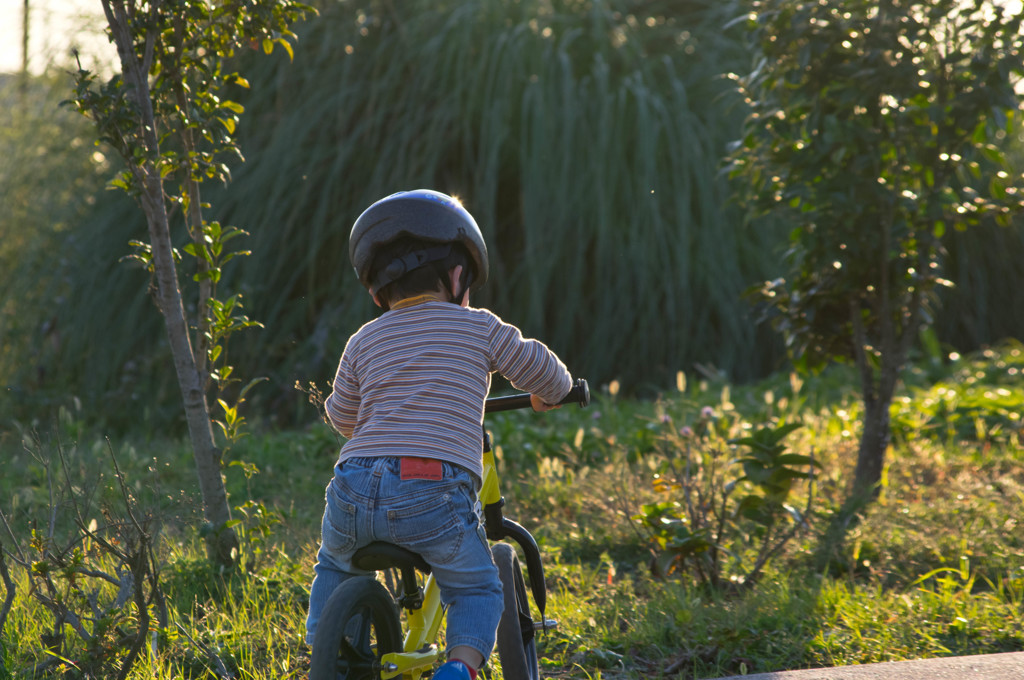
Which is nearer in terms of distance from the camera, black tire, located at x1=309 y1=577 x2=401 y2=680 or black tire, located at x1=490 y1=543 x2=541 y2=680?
black tire, located at x1=309 y1=577 x2=401 y2=680

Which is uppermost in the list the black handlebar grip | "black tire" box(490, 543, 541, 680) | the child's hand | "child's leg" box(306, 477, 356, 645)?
the black handlebar grip

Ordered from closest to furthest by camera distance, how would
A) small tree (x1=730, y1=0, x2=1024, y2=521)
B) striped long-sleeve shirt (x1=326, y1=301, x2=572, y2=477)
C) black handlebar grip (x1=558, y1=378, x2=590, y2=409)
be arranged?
1. striped long-sleeve shirt (x1=326, y1=301, x2=572, y2=477)
2. black handlebar grip (x1=558, y1=378, x2=590, y2=409)
3. small tree (x1=730, y1=0, x2=1024, y2=521)

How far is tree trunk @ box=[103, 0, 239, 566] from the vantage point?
9.78 feet

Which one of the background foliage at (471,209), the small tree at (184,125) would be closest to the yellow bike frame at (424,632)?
the small tree at (184,125)

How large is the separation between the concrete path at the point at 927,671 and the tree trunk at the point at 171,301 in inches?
67.8

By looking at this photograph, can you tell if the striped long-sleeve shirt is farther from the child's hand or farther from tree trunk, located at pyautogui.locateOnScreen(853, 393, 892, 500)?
tree trunk, located at pyautogui.locateOnScreen(853, 393, 892, 500)

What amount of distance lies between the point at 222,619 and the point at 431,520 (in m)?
1.25

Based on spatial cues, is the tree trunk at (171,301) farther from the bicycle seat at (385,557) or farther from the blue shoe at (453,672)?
the blue shoe at (453,672)

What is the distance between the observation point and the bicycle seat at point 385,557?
6.84 feet

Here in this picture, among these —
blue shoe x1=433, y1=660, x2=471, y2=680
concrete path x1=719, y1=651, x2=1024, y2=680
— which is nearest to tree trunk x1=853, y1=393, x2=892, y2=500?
concrete path x1=719, y1=651, x2=1024, y2=680

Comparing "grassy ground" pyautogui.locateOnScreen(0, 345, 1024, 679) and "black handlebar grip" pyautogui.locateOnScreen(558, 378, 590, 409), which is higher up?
"black handlebar grip" pyautogui.locateOnScreen(558, 378, 590, 409)

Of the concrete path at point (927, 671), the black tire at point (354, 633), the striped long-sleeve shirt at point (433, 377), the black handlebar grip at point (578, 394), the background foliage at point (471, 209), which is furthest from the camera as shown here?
the background foliage at point (471, 209)

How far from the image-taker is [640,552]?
4.00 meters

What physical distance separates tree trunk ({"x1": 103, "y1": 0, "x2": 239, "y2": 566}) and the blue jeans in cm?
115
